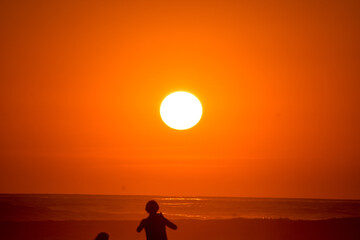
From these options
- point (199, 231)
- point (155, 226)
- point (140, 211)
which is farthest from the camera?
point (140, 211)

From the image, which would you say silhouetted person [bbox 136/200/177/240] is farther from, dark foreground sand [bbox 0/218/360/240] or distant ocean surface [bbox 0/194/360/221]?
distant ocean surface [bbox 0/194/360/221]

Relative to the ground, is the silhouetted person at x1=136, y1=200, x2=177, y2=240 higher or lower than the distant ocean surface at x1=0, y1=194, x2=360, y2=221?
lower

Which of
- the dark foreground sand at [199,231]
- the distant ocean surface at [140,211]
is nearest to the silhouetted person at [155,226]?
the dark foreground sand at [199,231]

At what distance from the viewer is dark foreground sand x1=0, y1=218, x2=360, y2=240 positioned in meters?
21.7

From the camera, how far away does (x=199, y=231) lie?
934 inches

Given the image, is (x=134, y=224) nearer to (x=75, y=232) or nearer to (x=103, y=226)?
(x=103, y=226)

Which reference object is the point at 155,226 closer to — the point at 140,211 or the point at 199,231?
the point at 199,231

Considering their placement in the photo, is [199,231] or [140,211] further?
[140,211]

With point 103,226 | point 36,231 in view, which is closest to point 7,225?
point 36,231

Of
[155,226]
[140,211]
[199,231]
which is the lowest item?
[155,226]

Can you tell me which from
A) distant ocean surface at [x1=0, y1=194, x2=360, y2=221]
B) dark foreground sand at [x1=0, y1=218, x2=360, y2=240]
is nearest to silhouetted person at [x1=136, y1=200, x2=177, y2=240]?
dark foreground sand at [x1=0, y1=218, x2=360, y2=240]

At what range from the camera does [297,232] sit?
2319 centimetres

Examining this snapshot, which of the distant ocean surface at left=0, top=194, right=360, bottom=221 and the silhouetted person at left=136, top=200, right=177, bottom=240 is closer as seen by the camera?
the silhouetted person at left=136, top=200, right=177, bottom=240

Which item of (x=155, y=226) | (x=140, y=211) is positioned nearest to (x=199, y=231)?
(x=155, y=226)
